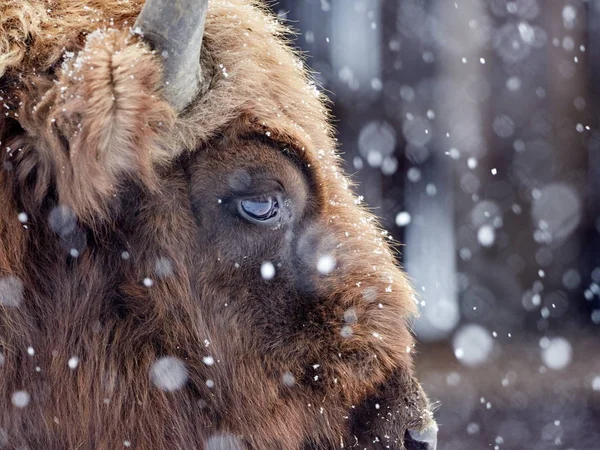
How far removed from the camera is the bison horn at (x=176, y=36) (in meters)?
2.07

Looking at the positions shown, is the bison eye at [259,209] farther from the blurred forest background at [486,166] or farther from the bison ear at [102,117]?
the blurred forest background at [486,166]

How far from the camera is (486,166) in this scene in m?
8.26

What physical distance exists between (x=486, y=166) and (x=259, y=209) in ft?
20.4

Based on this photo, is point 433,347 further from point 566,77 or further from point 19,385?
point 19,385

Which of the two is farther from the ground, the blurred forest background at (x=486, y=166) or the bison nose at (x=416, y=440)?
the bison nose at (x=416, y=440)

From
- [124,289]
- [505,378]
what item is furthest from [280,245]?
[505,378]

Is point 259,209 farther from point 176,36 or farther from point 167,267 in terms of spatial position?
point 176,36

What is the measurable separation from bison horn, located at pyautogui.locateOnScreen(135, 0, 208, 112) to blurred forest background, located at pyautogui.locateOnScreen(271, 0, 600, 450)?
5.37 m

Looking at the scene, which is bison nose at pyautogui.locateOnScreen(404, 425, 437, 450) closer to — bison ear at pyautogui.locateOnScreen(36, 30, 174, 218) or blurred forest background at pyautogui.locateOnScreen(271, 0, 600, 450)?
bison ear at pyautogui.locateOnScreen(36, 30, 174, 218)

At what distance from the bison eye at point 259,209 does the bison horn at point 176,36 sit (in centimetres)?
36

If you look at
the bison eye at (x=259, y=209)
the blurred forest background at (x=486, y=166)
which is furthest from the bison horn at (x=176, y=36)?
the blurred forest background at (x=486, y=166)

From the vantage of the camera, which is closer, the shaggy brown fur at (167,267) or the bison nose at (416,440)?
the shaggy brown fur at (167,267)

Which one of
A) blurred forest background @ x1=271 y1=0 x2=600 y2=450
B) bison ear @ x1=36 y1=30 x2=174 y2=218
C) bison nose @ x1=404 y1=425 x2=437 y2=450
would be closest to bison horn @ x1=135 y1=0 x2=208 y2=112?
bison ear @ x1=36 y1=30 x2=174 y2=218

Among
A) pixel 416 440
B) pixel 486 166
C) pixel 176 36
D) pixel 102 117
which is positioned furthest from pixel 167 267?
pixel 486 166
